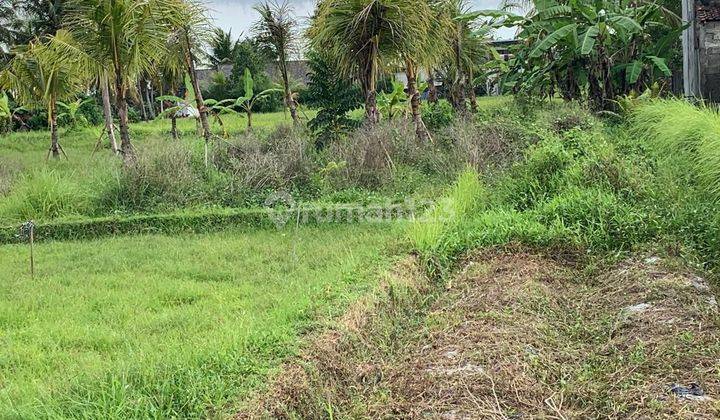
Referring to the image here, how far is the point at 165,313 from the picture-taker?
4.51 m

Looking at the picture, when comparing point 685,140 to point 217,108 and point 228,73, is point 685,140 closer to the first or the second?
point 217,108

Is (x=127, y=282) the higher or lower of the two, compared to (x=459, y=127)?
lower

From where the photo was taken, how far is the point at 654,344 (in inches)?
135

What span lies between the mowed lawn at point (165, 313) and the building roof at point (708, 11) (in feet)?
25.1

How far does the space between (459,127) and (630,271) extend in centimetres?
573

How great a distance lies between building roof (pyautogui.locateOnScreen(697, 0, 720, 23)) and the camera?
10.6 meters

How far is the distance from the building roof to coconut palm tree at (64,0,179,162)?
29.7 ft

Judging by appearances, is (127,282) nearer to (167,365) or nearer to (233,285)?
(233,285)

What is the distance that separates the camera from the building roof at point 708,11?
10562mm

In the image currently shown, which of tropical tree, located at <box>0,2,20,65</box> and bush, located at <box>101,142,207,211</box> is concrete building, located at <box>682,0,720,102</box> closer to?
bush, located at <box>101,142,207,211</box>

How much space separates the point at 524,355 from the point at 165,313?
2596 mm

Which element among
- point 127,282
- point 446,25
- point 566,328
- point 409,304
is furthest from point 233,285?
point 446,25

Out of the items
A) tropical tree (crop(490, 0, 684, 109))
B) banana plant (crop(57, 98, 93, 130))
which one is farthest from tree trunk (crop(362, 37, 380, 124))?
banana plant (crop(57, 98, 93, 130))

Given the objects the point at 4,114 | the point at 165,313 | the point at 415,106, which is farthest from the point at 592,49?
the point at 4,114
